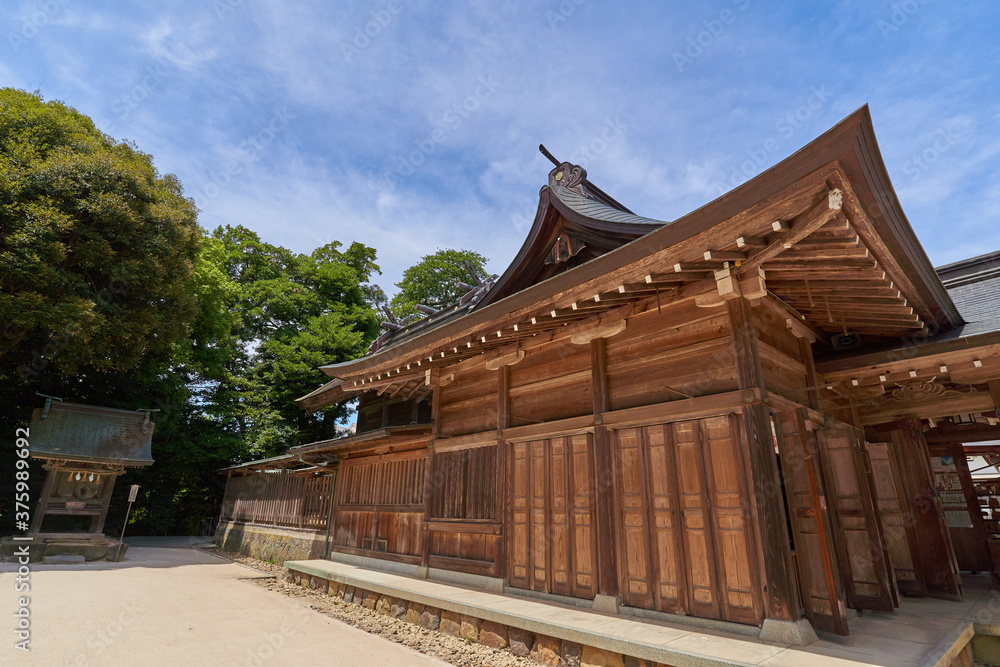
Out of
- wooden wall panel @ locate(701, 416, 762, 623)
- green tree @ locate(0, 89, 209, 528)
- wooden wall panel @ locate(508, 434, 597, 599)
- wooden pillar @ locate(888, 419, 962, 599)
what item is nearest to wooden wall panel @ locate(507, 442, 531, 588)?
wooden wall panel @ locate(508, 434, 597, 599)

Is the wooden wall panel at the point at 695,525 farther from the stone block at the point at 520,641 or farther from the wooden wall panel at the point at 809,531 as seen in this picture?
the stone block at the point at 520,641

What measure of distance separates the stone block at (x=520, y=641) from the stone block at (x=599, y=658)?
0.74 m

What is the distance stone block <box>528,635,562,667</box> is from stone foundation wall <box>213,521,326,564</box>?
897 centimetres

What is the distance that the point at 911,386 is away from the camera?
22.1 ft

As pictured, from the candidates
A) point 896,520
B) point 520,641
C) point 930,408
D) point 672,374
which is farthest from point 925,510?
point 520,641

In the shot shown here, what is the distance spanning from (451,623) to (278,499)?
12.1 m

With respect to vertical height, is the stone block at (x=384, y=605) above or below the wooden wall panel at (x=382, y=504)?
below

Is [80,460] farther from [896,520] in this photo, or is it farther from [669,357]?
[896,520]

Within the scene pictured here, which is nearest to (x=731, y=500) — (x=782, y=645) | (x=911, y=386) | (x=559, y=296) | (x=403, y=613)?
(x=782, y=645)

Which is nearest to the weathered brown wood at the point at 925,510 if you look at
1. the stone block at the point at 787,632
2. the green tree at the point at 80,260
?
the stone block at the point at 787,632

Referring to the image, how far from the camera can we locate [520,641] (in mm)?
5297

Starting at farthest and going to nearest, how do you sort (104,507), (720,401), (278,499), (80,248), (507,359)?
(278,499) → (104,507) → (80,248) → (507,359) → (720,401)

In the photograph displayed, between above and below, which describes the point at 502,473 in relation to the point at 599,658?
above

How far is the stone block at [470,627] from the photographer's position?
Answer: 5828mm
